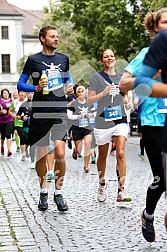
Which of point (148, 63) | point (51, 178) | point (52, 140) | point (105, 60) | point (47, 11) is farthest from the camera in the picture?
point (47, 11)

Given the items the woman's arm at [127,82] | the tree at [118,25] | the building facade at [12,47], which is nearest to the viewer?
the woman's arm at [127,82]

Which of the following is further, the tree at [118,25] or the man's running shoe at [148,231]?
the tree at [118,25]

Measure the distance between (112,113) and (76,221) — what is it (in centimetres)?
174

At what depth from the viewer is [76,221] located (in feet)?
20.9

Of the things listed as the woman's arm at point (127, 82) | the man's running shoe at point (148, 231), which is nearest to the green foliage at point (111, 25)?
the man's running shoe at point (148, 231)

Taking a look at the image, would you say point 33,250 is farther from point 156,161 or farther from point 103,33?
point 103,33

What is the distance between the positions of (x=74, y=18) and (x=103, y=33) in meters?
3.86

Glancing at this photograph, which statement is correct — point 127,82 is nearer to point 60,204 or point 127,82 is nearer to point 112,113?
point 60,204

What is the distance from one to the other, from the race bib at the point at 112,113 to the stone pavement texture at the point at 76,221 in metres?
1.01

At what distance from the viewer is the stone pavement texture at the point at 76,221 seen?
17.2 feet

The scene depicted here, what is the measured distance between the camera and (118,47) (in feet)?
103

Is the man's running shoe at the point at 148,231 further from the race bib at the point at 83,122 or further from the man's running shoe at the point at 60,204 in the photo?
the race bib at the point at 83,122

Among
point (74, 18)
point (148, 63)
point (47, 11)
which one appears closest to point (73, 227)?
point (148, 63)

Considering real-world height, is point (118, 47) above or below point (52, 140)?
above
